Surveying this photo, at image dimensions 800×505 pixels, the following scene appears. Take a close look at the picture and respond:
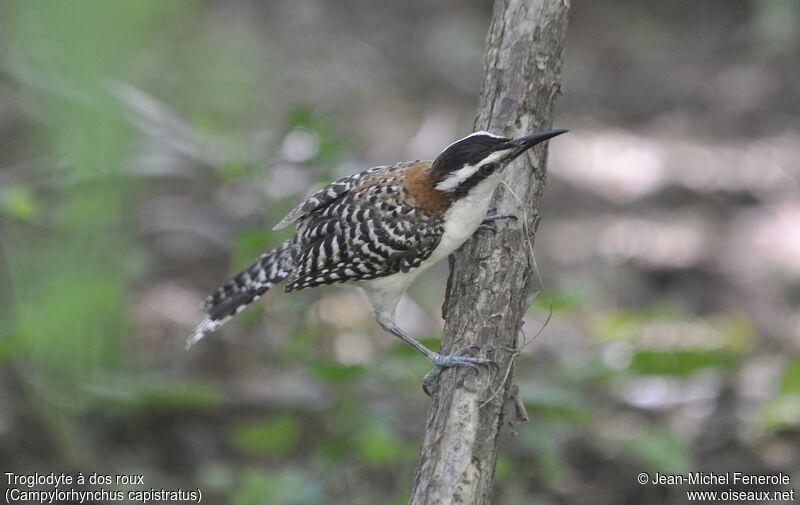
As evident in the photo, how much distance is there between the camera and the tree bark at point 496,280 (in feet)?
9.14

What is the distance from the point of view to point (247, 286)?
440 cm

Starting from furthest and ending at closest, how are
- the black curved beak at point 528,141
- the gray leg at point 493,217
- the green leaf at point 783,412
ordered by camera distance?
the green leaf at point 783,412 → the gray leg at point 493,217 → the black curved beak at point 528,141

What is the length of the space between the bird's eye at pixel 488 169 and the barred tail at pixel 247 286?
4.06 ft

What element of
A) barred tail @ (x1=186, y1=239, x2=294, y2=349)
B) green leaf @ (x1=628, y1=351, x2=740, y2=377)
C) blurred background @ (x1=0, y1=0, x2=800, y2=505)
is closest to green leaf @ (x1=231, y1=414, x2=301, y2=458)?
blurred background @ (x1=0, y1=0, x2=800, y2=505)

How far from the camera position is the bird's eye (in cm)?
335

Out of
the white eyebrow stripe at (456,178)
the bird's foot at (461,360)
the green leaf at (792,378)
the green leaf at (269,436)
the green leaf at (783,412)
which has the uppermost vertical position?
the green leaf at (792,378)

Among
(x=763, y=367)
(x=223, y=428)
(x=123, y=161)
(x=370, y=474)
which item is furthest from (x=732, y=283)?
(x=123, y=161)

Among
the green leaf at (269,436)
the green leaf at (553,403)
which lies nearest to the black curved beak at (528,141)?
the green leaf at (553,403)

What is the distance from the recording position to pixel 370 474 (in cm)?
588

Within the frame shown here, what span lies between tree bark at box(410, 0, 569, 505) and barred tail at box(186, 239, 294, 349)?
106 cm

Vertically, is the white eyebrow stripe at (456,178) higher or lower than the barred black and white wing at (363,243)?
higher

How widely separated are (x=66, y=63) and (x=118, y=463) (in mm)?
5526

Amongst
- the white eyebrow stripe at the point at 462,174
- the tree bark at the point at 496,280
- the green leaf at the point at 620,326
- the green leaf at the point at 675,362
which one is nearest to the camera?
the tree bark at the point at 496,280

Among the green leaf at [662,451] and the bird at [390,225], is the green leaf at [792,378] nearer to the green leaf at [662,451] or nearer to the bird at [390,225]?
the green leaf at [662,451]
